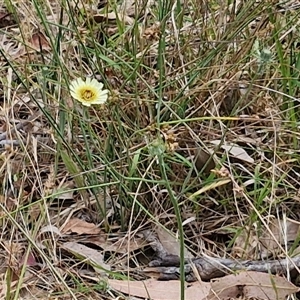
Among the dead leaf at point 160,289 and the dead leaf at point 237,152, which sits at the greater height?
the dead leaf at point 237,152

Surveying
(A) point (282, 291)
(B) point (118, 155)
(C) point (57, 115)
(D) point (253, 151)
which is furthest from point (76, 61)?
(A) point (282, 291)

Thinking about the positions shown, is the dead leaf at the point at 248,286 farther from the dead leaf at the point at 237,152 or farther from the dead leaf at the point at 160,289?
the dead leaf at the point at 237,152

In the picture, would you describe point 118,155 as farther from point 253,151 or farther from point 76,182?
point 253,151

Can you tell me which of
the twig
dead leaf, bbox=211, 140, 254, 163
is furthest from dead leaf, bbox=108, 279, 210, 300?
dead leaf, bbox=211, 140, 254, 163

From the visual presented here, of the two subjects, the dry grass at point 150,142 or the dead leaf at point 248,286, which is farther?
the dry grass at point 150,142

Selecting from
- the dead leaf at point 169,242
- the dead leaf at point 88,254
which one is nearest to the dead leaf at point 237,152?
the dead leaf at point 169,242

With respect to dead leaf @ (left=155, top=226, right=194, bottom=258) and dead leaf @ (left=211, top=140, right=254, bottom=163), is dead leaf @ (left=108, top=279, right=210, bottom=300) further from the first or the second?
Answer: dead leaf @ (left=211, top=140, right=254, bottom=163)
